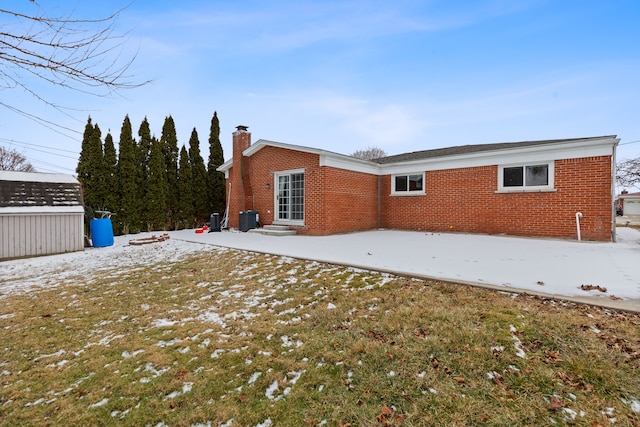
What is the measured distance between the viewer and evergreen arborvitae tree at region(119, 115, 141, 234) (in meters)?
14.8

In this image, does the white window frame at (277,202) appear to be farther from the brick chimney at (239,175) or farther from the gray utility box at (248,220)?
the brick chimney at (239,175)

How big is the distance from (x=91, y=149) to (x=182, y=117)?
5.24 metres

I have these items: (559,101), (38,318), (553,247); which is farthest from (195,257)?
(559,101)

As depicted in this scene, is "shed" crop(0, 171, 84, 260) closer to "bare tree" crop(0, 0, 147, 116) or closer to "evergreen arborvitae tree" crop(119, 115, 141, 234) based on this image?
"evergreen arborvitae tree" crop(119, 115, 141, 234)

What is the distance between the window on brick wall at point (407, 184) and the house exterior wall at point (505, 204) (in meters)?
0.23

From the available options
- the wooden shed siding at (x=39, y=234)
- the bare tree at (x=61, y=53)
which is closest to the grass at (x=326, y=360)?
the bare tree at (x=61, y=53)

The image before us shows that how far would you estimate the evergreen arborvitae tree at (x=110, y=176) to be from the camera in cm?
1434

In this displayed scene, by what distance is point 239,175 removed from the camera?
1470 cm

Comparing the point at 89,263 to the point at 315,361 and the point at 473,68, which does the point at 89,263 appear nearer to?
the point at 315,361

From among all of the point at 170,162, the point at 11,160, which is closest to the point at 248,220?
the point at 170,162

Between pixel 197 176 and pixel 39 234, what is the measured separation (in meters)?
9.39

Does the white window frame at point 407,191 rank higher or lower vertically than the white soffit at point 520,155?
lower

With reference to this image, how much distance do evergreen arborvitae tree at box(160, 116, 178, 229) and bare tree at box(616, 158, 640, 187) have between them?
2697 cm

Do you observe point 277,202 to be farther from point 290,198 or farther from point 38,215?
point 38,215
